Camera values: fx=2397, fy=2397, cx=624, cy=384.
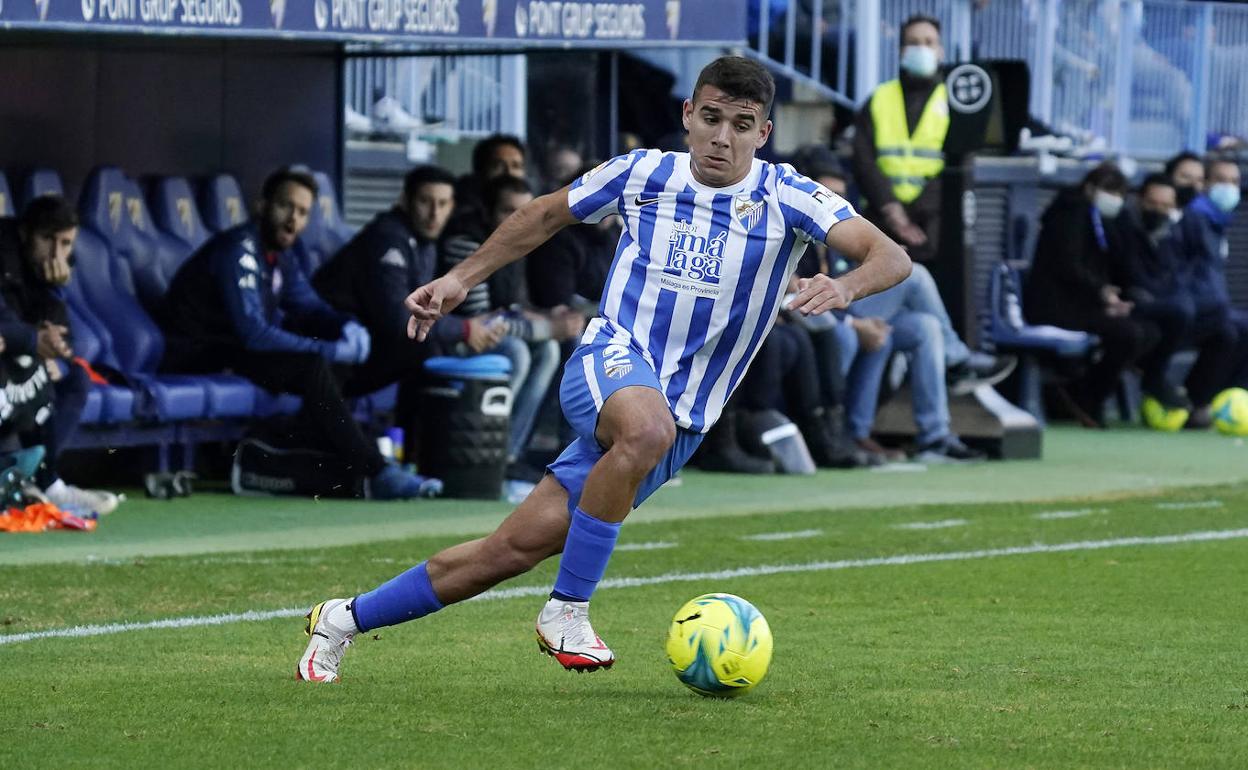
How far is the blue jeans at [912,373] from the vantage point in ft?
47.9

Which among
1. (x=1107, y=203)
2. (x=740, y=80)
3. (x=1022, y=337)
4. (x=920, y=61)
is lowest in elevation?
(x=1022, y=337)

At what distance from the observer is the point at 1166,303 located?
18.3 meters

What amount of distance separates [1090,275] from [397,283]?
23.6 feet

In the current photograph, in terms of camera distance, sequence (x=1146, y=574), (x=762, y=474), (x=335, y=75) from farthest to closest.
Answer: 1. (x=335, y=75)
2. (x=762, y=474)
3. (x=1146, y=574)

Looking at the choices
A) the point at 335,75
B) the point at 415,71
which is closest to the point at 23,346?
the point at 335,75

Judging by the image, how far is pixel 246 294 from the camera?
11.9m

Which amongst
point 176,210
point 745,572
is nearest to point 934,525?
point 745,572

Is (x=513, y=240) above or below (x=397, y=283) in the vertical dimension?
above

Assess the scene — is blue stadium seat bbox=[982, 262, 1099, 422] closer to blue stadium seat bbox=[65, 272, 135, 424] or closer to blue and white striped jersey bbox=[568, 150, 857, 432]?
blue stadium seat bbox=[65, 272, 135, 424]

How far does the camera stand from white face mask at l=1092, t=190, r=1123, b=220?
17.7 meters

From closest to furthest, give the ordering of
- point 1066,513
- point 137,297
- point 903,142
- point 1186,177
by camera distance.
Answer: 1. point 1066,513
2. point 137,297
3. point 903,142
4. point 1186,177

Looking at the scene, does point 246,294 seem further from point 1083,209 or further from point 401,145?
point 1083,209

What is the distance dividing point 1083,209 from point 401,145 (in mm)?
5012

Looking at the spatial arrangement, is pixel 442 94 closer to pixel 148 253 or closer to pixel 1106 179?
pixel 1106 179
